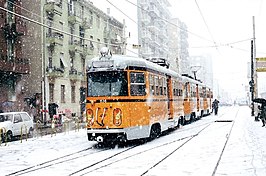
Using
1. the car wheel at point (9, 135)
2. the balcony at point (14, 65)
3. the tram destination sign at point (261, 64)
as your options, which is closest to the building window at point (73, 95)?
the balcony at point (14, 65)

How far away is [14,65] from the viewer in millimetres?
34000

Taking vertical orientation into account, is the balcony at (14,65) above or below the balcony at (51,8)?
below

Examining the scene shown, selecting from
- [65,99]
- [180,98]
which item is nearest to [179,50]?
[65,99]

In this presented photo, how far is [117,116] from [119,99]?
2.03 feet

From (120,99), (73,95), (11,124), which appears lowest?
(11,124)

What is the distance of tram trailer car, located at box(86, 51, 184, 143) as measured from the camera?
1458 cm

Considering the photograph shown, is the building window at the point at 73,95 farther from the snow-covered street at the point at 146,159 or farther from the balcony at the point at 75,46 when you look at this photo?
the snow-covered street at the point at 146,159

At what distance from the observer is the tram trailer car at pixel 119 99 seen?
47.8ft

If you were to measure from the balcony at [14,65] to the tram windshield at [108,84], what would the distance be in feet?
62.7

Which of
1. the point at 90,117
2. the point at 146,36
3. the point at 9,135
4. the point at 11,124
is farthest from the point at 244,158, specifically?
the point at 146,36

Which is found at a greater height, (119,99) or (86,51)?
(86,51)

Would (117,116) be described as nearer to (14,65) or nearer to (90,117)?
(90,117)

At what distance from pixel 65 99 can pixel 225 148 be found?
31.9 meters

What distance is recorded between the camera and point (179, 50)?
360 ft
